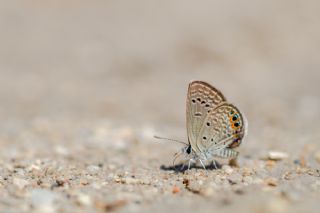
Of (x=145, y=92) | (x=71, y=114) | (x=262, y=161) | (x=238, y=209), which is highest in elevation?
(x=145, y=92)

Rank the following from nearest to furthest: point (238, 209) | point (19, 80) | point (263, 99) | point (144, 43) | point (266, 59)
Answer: point (238, 209) → point (263, 99) → point (19, 80) → point (266, 59) → point (144, 43)

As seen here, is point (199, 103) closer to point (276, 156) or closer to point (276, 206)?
point (276, 156)

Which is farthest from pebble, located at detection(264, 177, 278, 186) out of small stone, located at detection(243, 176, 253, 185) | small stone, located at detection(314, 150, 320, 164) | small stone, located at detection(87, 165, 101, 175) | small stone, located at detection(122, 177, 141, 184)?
small stone, located at detection(87, 165, 101, 175)

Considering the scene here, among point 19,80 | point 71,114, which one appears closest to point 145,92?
point 71,114

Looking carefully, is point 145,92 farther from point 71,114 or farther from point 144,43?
point 144,43

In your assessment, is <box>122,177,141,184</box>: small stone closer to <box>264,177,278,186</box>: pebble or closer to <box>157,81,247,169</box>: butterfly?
<box>157,81,247,169</box>: butterfly

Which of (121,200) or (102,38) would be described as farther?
(102,38)

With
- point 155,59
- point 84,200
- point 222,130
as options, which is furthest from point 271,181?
point 155,59
